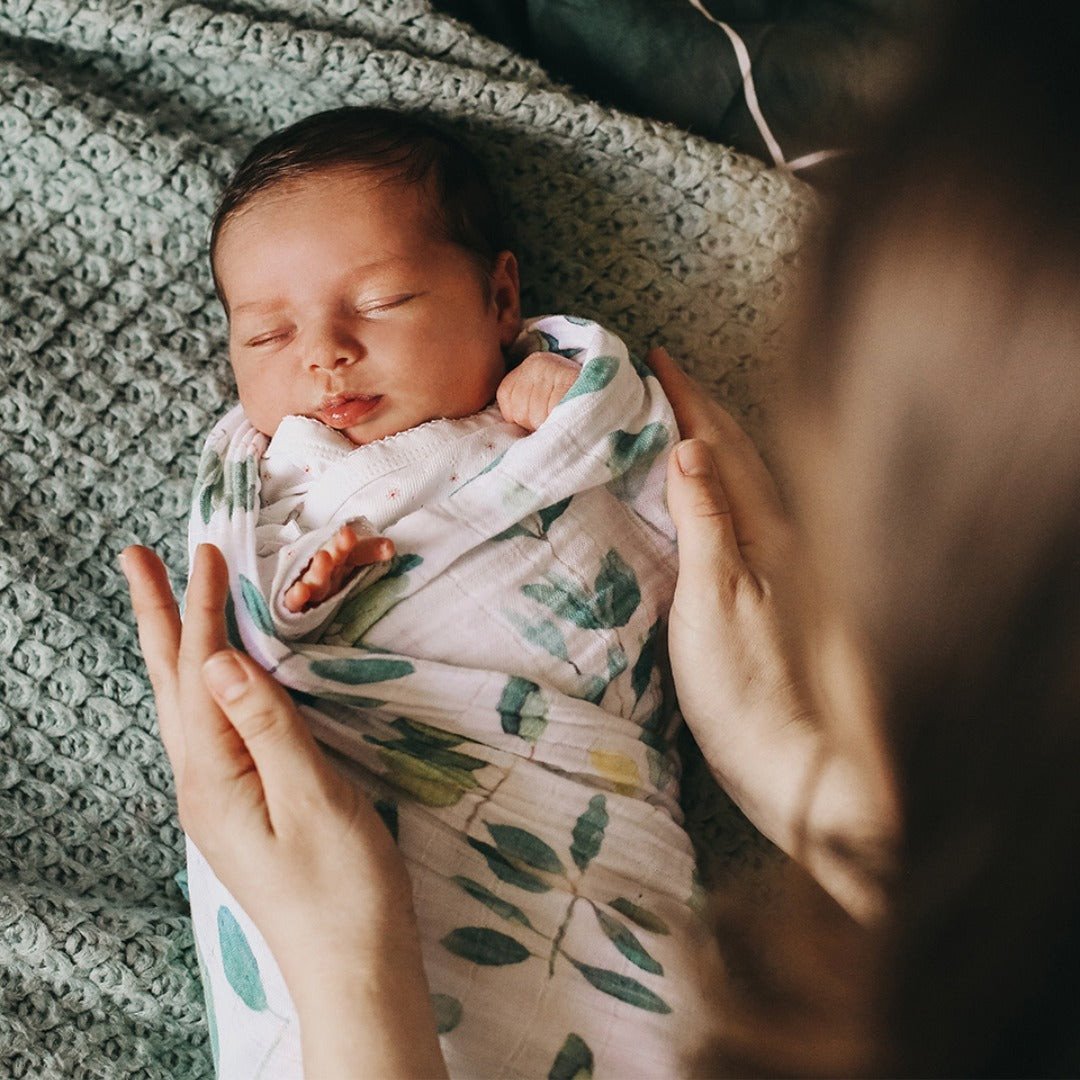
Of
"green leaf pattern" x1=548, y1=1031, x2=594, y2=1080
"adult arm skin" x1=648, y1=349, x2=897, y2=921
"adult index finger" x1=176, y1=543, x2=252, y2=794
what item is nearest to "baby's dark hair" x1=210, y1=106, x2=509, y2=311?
"adult arm skin" x1=648, y1=349, x2=897, y2=921

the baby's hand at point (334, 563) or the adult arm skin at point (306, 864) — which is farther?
the baby's hand at point (334, 563)

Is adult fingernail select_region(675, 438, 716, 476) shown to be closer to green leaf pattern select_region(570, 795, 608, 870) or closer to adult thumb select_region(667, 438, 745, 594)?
adult thumb select_region(667, 438, 745, 594)

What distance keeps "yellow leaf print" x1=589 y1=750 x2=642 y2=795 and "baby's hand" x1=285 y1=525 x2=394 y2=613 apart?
266 millimetres

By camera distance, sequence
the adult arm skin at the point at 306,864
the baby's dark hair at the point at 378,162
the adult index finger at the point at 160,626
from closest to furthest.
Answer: the adult arm skin at the point at 306,864, the adult index finger at the point at 160,626, the baby's dark hair at the point at 378,162

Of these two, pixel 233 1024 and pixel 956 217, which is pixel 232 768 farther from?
pixel 956 217

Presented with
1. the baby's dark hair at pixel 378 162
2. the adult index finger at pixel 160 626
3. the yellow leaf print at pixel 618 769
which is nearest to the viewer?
the adult index finger at pixel 160 626

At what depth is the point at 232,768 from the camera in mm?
793

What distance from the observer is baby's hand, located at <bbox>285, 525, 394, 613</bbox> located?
0.91m

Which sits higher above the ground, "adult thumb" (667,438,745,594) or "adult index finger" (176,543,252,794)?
"adult thumb" (667,438,745,594)

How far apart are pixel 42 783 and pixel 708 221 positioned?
925mm

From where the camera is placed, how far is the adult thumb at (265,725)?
77 cm

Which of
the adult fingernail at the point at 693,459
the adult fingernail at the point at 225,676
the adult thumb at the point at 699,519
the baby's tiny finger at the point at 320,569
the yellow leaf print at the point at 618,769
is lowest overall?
the yellow leaf print at the point at 618,769

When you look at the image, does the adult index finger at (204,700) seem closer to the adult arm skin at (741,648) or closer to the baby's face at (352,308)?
the baby's face at (352,308)

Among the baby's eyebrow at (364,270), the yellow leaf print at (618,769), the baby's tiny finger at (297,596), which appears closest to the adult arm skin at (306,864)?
the baby's tiny finger at (297,596)
